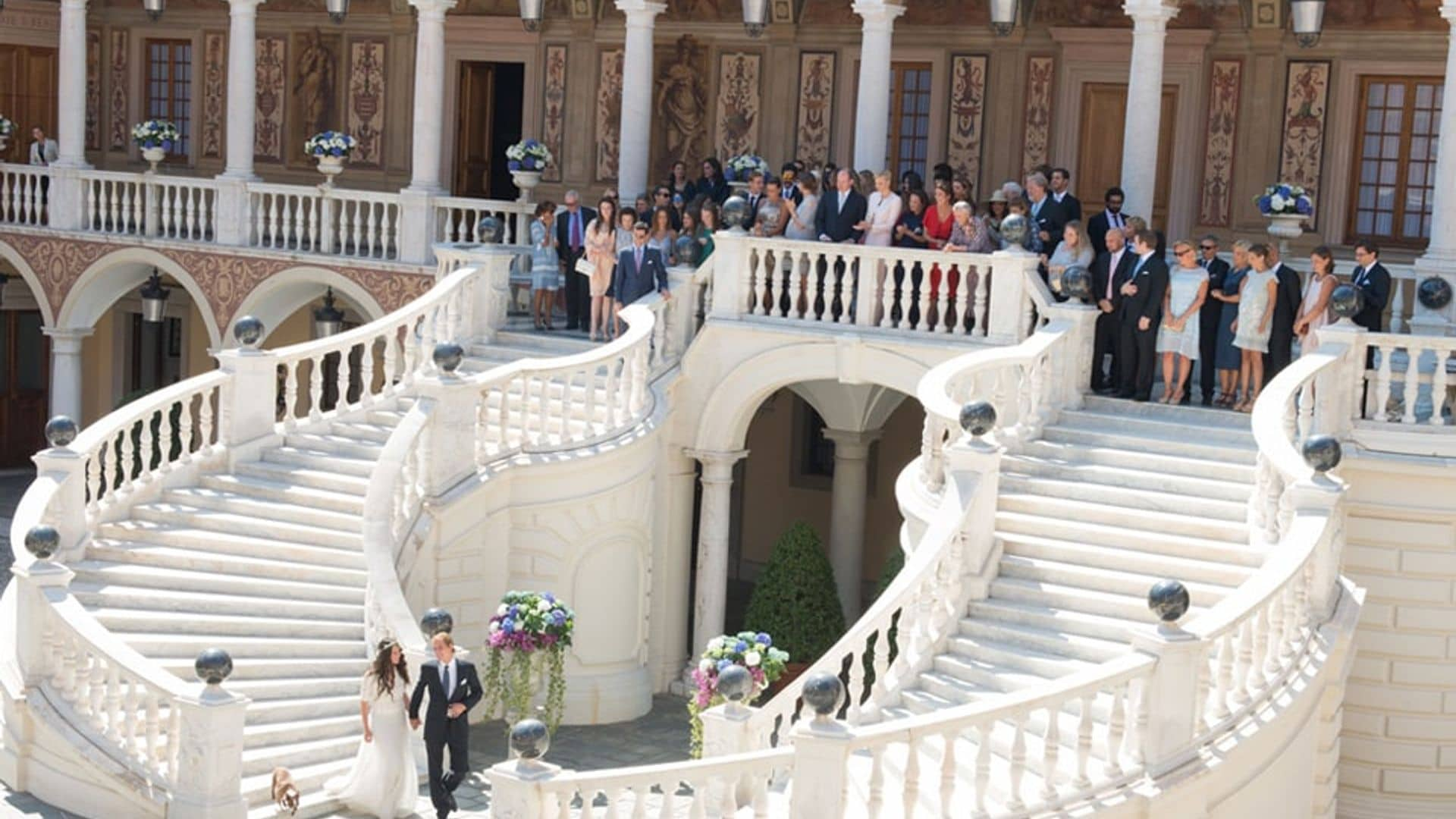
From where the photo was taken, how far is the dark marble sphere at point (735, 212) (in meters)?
19.5

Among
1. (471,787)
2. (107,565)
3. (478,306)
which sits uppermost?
(478,306)

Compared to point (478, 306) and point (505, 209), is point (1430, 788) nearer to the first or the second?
point (478, 306)

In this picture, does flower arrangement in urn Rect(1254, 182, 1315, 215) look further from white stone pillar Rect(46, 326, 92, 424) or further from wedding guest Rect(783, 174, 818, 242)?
white stone pillar Rect(46, 326, 92, 424)

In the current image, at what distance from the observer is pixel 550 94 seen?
27.3m

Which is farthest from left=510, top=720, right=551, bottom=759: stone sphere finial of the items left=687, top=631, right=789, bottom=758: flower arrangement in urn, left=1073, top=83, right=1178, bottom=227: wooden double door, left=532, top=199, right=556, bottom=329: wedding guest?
left=1073, top=83, right=1178, bottom=227: wooden double door

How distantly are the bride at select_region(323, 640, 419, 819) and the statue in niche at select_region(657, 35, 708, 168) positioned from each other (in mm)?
12297

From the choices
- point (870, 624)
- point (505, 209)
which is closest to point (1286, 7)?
point (505, 209)

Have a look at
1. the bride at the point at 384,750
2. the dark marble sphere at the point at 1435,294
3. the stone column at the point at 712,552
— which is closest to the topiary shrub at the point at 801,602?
the stone column at the point at 712,552

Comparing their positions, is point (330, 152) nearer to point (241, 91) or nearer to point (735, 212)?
point (241, 91)

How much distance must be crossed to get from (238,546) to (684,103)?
34.6 feet

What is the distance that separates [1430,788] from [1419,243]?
24.8 ft

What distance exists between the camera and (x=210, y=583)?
671 inches

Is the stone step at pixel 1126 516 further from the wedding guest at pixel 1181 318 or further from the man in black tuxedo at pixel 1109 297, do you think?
the man in black tuxedo at pixel 1109 297

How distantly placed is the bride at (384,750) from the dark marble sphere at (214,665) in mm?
978
